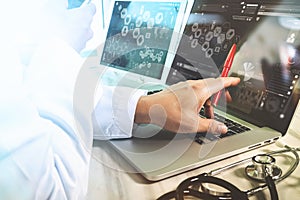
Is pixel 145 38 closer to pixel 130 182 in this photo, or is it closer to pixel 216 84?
pixel 216 84

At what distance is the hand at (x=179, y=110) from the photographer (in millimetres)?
500

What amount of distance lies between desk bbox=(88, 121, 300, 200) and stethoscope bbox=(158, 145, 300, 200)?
10mm

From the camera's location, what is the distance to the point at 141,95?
0.57 metres

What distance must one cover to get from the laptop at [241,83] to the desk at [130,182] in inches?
0.4

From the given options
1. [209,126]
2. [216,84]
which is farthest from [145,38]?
[209,126]

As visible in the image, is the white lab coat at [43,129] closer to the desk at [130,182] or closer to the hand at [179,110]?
the desk at [130,182]

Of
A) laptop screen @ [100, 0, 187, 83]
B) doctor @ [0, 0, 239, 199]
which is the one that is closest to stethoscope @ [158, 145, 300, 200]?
doctor @ [0, 0, 239, 199]

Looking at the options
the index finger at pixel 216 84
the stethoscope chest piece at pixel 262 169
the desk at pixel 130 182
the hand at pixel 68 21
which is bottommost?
the desk at pixel 130 182

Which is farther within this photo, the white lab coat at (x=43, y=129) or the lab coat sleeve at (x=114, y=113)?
the lab coat sleeve at (x=114, y=113)

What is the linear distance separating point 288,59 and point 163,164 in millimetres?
354

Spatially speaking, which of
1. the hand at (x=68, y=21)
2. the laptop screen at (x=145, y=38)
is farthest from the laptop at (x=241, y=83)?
the hand at (x=68, y=21)

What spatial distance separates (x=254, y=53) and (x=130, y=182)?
1.38 feet

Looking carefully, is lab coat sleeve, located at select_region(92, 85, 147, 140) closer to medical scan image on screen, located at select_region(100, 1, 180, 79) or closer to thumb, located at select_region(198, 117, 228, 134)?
thumb, located at select_region(198, 117, 228, 134)

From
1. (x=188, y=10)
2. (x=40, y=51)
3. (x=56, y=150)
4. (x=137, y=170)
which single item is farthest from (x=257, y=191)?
(x=188, y=10)
